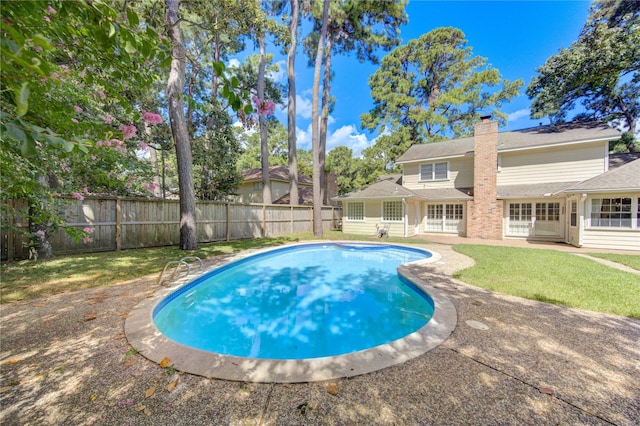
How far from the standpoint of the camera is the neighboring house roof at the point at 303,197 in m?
22.0

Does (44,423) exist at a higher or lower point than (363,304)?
higher

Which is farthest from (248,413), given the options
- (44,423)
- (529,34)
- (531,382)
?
(529,34)

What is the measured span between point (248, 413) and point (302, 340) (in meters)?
2.13

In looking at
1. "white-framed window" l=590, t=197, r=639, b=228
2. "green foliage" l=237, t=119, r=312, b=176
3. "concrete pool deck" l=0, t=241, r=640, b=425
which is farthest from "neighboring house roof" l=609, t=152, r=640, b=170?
"green foliage" l=237, t=119, r=312, b=176

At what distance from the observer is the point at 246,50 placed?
17359mm

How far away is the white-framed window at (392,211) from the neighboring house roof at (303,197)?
8646 mm

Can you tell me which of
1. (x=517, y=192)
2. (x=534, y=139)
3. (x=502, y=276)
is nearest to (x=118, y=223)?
(x=502, y=276)

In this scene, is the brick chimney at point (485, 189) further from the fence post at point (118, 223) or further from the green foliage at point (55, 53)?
the fence post at point (118, 223)

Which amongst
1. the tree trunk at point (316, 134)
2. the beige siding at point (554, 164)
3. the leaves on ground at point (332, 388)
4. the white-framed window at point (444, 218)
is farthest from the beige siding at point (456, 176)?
the leaves on ground at point (332, 388)

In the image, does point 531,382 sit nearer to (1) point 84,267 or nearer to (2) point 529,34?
(1) point 84,267

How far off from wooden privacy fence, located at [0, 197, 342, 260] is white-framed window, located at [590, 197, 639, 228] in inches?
588

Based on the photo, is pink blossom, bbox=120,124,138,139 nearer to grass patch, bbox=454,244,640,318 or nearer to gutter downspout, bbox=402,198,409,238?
grass patch, bbox=454,244,640,318

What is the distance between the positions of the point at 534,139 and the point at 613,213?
5188mm

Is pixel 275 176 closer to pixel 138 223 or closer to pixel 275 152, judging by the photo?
pixel 138 223
